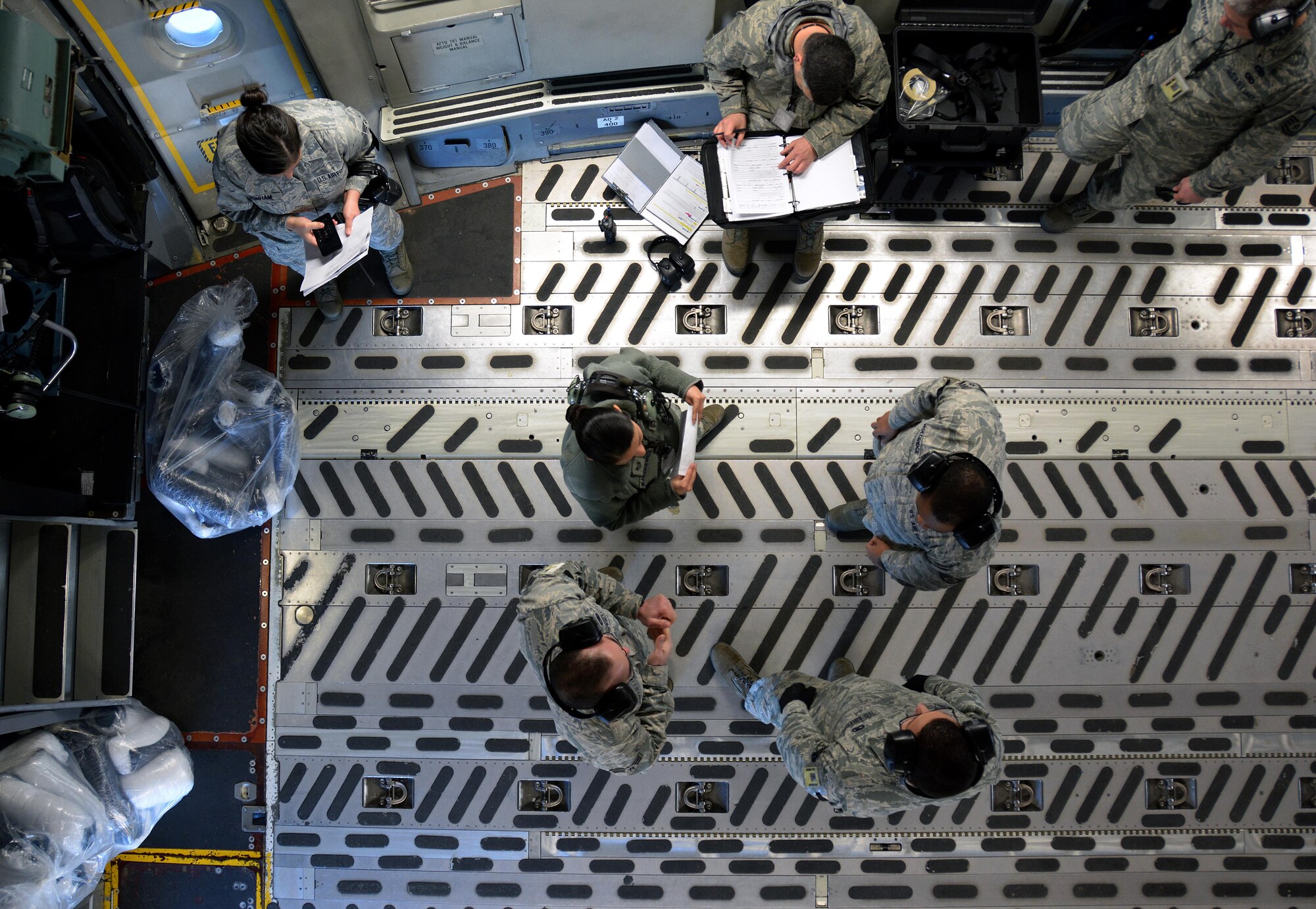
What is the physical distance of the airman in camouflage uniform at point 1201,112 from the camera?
347 cm

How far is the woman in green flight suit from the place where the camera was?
3053 millimetres

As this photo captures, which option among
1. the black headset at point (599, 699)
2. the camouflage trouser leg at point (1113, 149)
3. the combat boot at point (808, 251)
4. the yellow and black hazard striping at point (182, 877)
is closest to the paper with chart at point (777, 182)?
the combat boot at point (808, 251)

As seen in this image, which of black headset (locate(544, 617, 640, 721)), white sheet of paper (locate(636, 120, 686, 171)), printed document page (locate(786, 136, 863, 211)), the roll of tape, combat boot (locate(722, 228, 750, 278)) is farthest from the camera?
white sheet of paper (locate(636, 120, 686, 171))

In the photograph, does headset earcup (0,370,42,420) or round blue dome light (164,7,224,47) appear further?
round blue dome light (164,7,224,47)

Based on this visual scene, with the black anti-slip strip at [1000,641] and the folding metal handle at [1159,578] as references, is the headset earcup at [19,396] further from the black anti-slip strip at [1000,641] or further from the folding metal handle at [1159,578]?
the folding metal handle at [1159,578]

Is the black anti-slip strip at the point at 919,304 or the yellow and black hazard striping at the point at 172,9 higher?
the black anti-slip strip at the point at 919,304

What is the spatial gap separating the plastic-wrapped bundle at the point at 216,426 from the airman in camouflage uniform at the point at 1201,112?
16.0 feet

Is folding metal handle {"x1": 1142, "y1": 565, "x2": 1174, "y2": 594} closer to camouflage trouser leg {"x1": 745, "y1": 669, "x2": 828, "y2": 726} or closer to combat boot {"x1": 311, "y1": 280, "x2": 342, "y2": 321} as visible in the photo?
camouflage trouser leg {"x1": 745, "y1": 669, "x2": 828, "y2": 726}

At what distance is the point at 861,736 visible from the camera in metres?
3.36

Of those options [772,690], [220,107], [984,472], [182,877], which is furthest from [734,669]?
[220,107]

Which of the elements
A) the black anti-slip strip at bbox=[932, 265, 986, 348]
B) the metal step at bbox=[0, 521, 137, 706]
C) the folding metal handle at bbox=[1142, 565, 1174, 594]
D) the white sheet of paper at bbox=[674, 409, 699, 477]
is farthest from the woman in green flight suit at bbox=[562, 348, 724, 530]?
the folding metal handle at bbox=[1142, 565, 1174, 594]

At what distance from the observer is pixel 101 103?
160 inches

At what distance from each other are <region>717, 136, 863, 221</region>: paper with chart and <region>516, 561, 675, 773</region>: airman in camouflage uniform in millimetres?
2123

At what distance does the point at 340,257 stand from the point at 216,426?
54.0 inches
